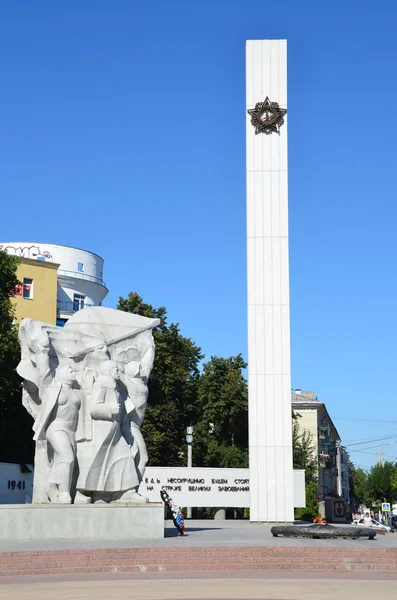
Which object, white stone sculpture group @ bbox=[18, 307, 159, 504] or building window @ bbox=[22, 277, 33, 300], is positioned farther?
building window @ bbox=[22, 277, 33, 300]

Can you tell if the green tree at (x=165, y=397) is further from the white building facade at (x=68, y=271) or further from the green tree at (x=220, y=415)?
the white building facade at (x=68, y=271)

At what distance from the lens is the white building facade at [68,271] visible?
51.3 metres

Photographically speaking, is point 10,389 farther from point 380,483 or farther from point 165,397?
point 380,483

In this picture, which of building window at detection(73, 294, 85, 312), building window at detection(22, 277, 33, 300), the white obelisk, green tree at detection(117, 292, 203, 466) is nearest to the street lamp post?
green tree at detection(117, 292, 203, 466)

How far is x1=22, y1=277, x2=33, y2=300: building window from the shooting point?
47531 mm

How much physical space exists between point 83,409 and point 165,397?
2173cm

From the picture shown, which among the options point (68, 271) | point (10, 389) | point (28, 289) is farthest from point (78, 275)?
point (10, 389)

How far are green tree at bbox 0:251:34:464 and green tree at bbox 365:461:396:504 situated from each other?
45379 millimetres

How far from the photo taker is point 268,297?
2730cm

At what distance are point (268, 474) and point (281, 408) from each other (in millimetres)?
2073

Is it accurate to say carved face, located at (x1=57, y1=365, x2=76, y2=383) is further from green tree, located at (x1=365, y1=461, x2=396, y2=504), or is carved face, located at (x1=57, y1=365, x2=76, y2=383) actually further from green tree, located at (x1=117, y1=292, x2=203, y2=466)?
green tree, located at (x1=365, y1=461, x2=396, y2=504)

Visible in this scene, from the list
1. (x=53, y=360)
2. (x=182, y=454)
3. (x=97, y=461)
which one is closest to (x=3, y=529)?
(x=97, y=461)

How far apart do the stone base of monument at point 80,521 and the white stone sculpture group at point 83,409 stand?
24.3 inches

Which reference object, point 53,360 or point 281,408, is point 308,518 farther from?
point 53,360
